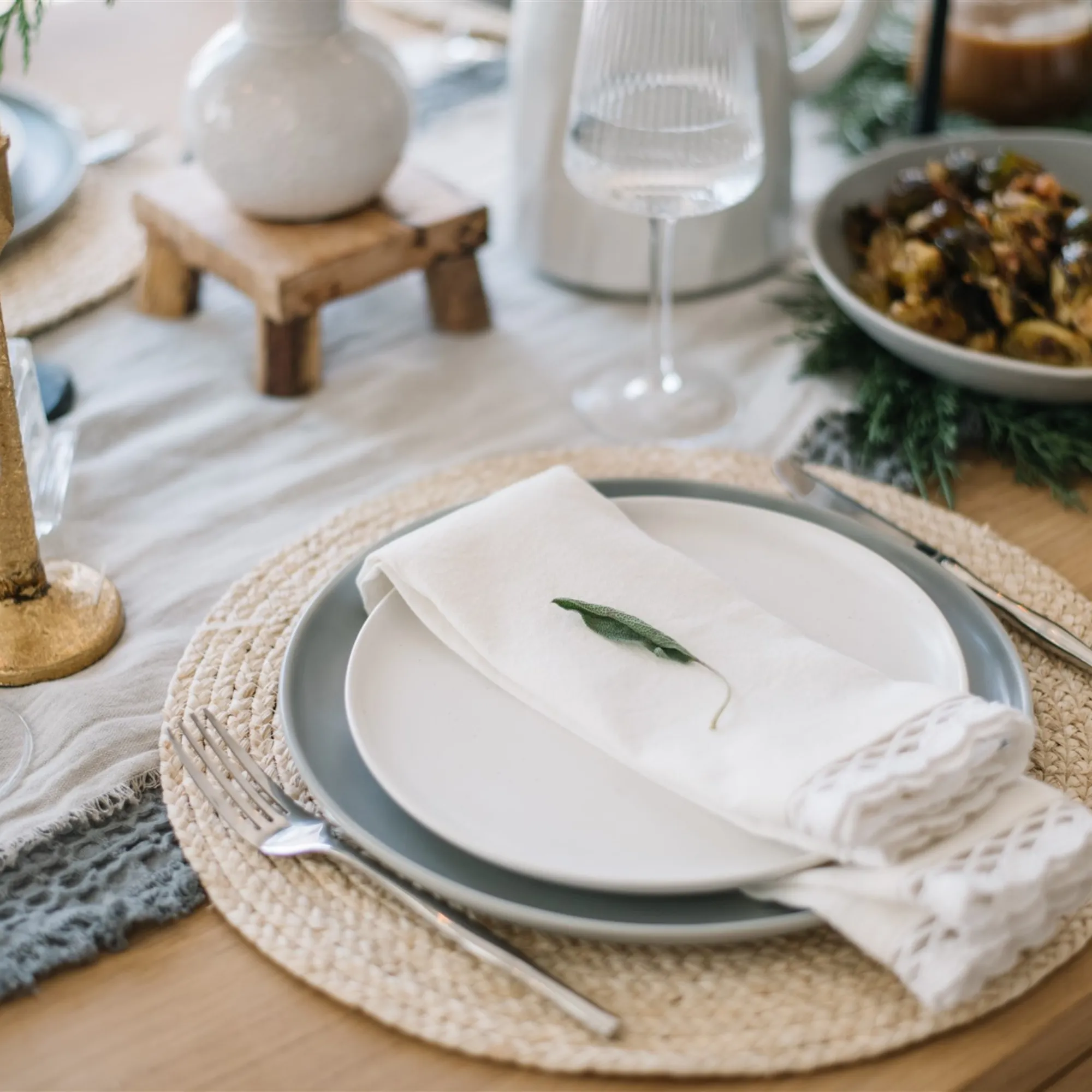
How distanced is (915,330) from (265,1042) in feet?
1.77

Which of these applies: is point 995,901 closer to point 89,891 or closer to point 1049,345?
Result: point 89,891

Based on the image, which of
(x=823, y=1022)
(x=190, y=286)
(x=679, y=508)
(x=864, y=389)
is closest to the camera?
(x=823, y=1022)

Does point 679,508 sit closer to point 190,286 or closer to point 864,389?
point 864,389

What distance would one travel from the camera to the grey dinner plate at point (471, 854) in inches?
17.2

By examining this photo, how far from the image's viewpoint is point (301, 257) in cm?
81

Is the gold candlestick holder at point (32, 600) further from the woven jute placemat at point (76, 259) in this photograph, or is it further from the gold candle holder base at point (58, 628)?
the woven jute placemat at point (76, 259)

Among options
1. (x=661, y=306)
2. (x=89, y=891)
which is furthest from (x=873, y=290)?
(x=89, y=891)

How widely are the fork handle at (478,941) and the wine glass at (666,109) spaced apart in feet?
1.37

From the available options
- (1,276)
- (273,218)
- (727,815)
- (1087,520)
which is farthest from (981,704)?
(1,276)

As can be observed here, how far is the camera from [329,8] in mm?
808

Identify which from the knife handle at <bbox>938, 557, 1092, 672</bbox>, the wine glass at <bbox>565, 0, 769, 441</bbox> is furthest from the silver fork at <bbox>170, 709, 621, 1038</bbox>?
the wine glass at <bbox>565, 0, 769, 441</bbox>

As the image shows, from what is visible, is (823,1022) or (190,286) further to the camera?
(190,286)

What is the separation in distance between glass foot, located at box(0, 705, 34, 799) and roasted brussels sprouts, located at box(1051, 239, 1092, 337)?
0.59 metres

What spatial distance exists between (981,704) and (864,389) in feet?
1.24
